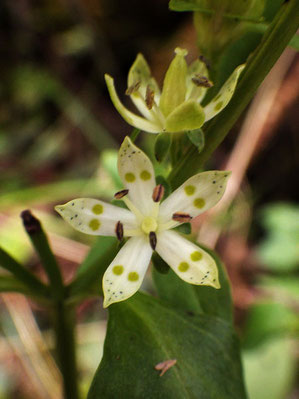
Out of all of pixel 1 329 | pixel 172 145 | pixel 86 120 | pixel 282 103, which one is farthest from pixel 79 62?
pixel 172 145

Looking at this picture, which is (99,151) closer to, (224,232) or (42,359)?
(224,232)

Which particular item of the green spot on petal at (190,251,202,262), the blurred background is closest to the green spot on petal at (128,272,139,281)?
the green spot on petal at (190,251,202,262)

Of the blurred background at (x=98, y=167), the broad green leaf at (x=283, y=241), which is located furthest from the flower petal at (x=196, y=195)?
the broad green leaf at (x=283, y=241)

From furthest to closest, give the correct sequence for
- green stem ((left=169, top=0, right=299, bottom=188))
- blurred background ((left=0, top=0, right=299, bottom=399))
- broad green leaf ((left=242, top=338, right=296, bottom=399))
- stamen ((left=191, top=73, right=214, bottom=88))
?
blurred background ((left=0, top=0, right=299, bottom=399)) → broad green leaf ((left=242, top=338, right=296, bottom=399)) → stamen ((left=191, top=73, right=214, bottom=88)) → green stem ((left=169, top=0, right=299, bottom=188))

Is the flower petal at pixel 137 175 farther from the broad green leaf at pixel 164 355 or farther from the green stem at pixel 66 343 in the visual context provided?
the green stem at pixel 66 343

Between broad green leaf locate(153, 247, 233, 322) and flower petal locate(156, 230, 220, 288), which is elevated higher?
flower petal locate(156, 230, 220, 288)

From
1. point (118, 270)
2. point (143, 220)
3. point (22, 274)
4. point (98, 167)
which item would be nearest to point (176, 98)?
point (143, 220)

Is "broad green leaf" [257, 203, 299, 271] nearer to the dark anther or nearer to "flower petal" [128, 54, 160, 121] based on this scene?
"flower petal" [128, 54, 160, 121]

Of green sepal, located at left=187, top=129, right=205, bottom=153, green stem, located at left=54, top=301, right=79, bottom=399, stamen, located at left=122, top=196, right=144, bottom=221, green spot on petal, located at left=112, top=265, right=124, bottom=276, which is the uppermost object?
green sepal, located at left=187, top=129, right=205, bottom=153
